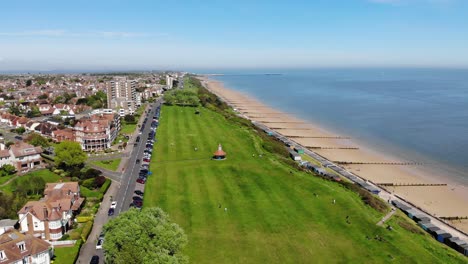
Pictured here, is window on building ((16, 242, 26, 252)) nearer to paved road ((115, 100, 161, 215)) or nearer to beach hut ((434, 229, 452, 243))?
paved road ((115, 100, 161, 215))

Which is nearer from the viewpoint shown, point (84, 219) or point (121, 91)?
point (84, 219)

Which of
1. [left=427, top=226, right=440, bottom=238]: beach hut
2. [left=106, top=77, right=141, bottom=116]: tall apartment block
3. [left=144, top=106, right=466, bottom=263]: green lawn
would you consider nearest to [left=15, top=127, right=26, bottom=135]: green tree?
[left=144, top=106, right=466, bottom=263]: green lawn

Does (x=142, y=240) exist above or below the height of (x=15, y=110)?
above

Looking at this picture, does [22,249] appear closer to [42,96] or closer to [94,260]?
[94,260]

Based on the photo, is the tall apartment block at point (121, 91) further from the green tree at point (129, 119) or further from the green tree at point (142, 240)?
the green tree at point (142, 240)

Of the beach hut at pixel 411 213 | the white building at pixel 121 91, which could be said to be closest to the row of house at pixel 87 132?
the white building at pixel 121 91

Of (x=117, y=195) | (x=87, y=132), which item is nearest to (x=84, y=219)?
(x=117, y=195)

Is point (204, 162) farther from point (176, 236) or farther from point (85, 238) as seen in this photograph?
point (176, 236)
